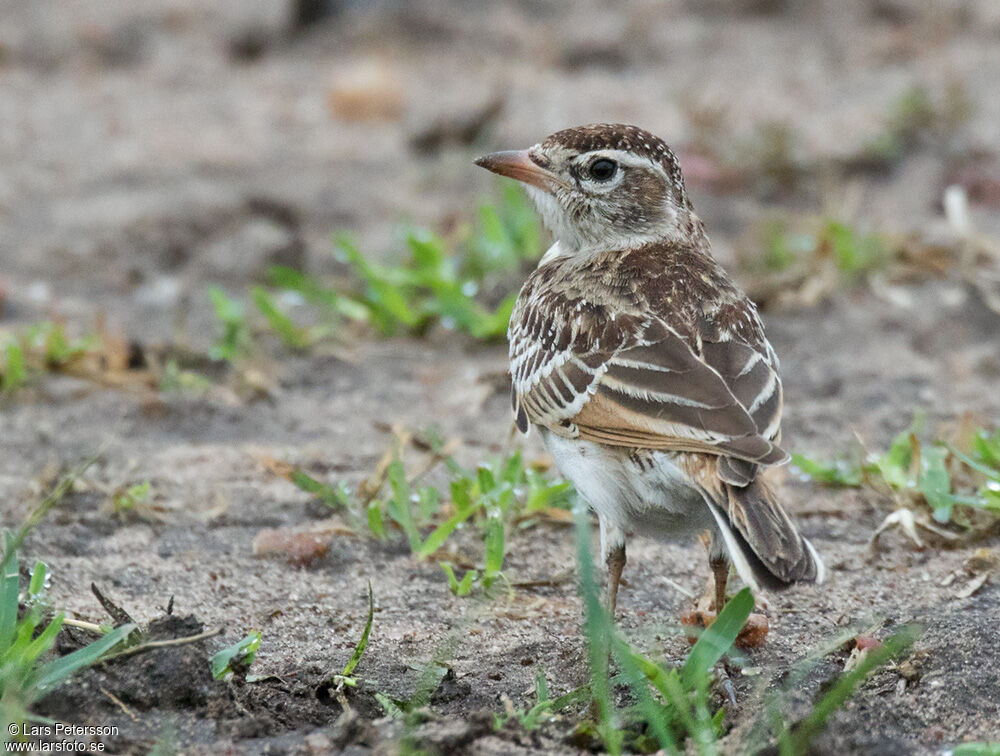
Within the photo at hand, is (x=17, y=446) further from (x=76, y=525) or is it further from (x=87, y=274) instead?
(x=87, y=274)

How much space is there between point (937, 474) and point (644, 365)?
1448 millimetres

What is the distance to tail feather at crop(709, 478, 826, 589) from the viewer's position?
10.7 feet

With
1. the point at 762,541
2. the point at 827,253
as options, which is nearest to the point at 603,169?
the point at 762,541

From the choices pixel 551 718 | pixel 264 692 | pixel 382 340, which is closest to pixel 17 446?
pixel 382 340

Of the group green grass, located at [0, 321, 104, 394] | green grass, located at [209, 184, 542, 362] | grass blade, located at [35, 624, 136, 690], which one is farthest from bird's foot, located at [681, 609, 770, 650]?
green grass, located at [0, 321, 104, 394]

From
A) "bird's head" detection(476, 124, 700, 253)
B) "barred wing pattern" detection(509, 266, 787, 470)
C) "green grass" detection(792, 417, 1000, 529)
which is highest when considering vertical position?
"bird's head" detection(476, 124, 700, 253)

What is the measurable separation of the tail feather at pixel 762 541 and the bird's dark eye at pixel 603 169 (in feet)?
5.43

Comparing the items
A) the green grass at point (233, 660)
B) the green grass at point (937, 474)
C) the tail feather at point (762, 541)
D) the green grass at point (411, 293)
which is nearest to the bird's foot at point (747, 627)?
the tail feather at point (762, 541)

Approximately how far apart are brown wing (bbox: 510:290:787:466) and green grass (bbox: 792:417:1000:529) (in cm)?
92

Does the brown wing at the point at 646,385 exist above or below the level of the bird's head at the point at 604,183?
below

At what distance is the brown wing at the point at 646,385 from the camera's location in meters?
3.63

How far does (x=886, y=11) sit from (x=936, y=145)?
8.65ft

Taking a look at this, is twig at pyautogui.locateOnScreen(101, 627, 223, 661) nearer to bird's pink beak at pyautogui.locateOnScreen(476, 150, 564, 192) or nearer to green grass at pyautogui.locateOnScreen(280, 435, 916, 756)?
green grass at pyautogui.locateOnScreen(280, 435, 916, 756)

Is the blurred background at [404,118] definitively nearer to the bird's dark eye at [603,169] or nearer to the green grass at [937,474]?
the green grass at [937,474]
